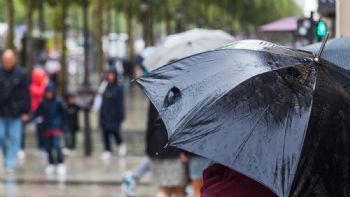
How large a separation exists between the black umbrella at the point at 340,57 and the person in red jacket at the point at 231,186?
0.60 metres

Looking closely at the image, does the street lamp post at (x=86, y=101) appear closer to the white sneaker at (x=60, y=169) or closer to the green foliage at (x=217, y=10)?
the white sneaker at (x=60, y=169)

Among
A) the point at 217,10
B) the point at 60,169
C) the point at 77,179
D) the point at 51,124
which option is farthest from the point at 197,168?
the point at 217,10

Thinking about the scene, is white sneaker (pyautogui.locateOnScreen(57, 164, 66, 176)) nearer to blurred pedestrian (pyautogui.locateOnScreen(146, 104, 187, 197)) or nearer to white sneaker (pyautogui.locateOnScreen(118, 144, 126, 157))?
white sneaker (pyautogui.locateOnScreen(118, 144, 126, 157))

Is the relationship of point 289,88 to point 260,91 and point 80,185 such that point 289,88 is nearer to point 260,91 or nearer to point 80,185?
point 260,91

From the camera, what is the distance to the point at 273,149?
4.00 m

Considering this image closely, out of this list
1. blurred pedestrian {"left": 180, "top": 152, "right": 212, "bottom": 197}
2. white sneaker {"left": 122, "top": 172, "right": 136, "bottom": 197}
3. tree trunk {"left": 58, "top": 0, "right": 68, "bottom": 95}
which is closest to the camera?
blurred pedestrian {"left": 180, "top": 152, "right": 212, "bottom": 197}

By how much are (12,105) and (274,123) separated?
37.6ft

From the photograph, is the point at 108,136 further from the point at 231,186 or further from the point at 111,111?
the point at 231,186

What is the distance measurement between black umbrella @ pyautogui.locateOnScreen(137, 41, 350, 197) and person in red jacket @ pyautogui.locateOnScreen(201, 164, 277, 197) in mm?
239

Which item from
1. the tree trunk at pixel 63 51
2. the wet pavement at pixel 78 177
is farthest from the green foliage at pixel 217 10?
the wet pavement at pixel 78 177

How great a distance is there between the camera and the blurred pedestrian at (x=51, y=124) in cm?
1526

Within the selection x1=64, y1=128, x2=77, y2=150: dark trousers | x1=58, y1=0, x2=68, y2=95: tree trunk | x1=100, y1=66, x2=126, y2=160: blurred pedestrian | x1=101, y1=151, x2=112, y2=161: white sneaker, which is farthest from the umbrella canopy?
x1=58, y1=0, x2=68, y2=95: tree trunk

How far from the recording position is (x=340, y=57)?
191 inches

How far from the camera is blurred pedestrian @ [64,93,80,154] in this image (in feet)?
60.1
